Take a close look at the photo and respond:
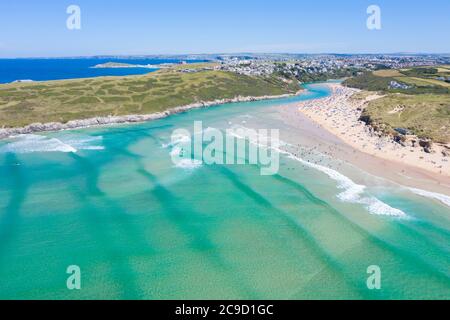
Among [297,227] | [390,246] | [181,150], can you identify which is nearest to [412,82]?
[181,150]

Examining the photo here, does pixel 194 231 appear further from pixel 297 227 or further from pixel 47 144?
pixel 47 144

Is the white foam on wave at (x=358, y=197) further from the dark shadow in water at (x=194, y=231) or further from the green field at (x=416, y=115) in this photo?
the green field at (x=416, y=115)

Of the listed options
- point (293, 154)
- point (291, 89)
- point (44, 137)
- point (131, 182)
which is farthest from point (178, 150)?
point (291, 89)

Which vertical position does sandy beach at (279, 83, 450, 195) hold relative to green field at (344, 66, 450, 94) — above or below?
below

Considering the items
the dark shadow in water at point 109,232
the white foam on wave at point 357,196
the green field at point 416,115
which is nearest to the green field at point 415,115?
the green field at point 416,115

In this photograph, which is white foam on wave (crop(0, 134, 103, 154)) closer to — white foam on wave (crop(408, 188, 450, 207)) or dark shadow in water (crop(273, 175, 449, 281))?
dark shadow in water (crop(273, 175, 449, 281))

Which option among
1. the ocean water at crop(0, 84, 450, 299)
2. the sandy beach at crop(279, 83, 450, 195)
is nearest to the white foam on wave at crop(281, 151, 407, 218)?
the ocean water at crop(0, 84, 450, 299)
